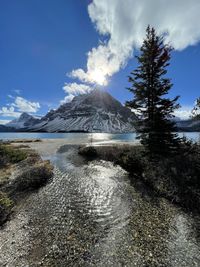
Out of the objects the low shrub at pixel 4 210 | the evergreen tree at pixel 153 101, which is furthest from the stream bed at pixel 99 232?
the evergreen tree at pixel 153 101

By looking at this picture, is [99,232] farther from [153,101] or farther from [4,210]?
[153,101]

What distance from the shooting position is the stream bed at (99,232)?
5.34 m

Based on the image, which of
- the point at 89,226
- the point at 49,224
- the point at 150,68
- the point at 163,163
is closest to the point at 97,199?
the point at 89,226

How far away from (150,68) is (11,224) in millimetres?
18976

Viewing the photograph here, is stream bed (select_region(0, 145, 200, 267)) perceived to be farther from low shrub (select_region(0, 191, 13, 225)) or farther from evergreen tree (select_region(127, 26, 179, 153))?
evergreen tree (select_region(127, 26, 179, 153))

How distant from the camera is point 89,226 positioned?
7238mm

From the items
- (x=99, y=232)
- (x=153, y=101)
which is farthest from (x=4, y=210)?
(x=153, y=101)

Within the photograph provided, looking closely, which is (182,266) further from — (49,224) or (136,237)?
(49,224)

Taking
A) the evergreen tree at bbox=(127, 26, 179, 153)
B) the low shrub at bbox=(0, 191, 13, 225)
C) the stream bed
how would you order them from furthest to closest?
the evergreen tree at bbox=(127, 26, 179, 153) < the low shrub at bbox=(0, 191, 13, 225) < the stream bed

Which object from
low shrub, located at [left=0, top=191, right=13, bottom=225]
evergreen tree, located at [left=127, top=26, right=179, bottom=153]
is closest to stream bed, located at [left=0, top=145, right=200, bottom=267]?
low shrub, located at [left=0, top=191, right=13, bottom=225]

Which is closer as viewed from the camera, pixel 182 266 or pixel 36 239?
pixel 182 266

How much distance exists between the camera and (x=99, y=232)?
681 centimetres

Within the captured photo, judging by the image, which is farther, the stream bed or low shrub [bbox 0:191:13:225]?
low shrub [bbox 0:191:13:225]

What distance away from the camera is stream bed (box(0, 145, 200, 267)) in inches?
210
